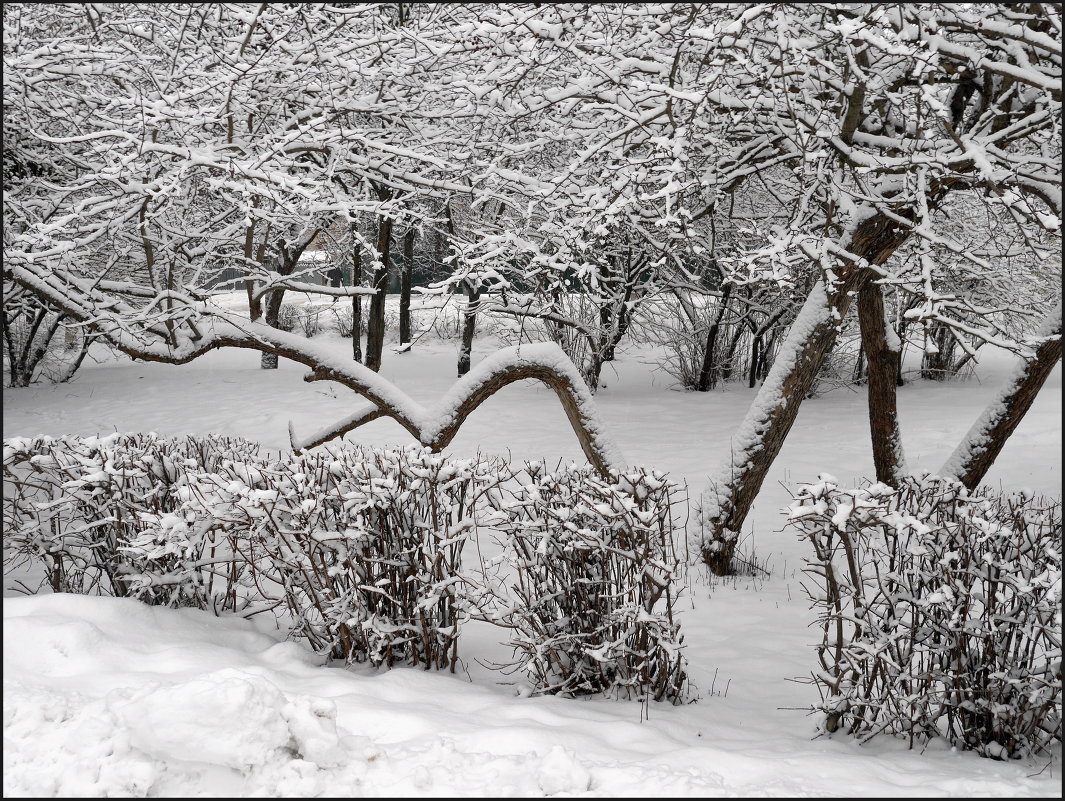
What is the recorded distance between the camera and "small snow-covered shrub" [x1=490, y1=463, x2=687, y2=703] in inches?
122

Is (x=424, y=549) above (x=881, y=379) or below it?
below

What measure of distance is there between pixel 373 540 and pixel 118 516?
1.42 meters

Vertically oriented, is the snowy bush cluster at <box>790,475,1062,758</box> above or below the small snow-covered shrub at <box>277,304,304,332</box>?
below

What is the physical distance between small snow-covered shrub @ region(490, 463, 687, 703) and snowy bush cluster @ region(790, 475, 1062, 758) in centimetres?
60

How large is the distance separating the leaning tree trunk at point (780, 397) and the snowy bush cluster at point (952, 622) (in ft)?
7.73

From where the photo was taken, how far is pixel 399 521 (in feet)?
11.2

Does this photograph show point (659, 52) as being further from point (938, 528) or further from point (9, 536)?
point (9, 536)

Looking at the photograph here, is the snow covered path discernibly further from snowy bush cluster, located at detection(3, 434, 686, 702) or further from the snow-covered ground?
snowy bush cluster, located at detection(3, 434, 686, 702)

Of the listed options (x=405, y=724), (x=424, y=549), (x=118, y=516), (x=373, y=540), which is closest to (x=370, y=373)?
(x=118, y=516)

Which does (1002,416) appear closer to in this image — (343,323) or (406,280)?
(406,280)

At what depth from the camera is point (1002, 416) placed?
582 centimetres

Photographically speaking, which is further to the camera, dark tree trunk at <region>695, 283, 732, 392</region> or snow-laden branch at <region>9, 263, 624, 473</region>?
dark tree trunk at <region>695, 283, 732, 392</region>

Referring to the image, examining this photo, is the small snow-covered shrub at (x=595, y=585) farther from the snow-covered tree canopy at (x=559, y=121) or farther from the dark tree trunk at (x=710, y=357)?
the dark tree trunk at (x=710, y=357)

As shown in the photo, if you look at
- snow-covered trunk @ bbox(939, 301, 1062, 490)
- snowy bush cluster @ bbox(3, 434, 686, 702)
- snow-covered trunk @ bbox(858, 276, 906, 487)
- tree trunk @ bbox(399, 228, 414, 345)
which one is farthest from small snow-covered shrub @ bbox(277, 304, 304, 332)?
snow-covered trunk @ bbox(939, 301, 1062, 490)
